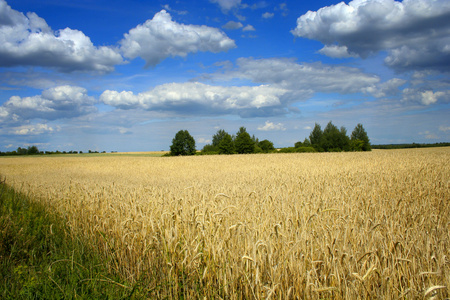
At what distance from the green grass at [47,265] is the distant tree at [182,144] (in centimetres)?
6447

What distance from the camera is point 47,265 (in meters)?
A: 4.01

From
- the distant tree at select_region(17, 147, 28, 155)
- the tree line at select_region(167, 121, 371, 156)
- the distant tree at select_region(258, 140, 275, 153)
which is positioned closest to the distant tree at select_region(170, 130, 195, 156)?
the tree line at select_region(167, 121, 371, 156)

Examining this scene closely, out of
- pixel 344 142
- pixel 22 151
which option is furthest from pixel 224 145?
pixel 22 151

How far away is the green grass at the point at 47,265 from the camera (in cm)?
320

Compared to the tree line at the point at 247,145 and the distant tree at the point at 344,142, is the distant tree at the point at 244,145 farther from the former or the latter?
the distant tree at the point at 344,142

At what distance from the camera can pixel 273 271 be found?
8.39ft

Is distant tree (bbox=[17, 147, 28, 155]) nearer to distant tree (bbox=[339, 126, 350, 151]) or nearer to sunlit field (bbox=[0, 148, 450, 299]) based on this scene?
sunlit field (bbox=[0, 148, 450, 299])

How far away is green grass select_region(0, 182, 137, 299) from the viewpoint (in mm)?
3203

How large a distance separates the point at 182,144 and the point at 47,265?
69.6 m

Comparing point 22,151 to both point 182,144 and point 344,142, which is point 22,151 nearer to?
point 182,144

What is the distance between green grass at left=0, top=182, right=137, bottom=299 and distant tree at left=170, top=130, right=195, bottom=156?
64.5 m

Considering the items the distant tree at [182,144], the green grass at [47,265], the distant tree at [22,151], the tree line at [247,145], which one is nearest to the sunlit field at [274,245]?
the green grass at [47,265]

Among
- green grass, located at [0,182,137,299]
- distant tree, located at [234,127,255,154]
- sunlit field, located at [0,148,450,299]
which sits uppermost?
distant tree, located at [234,127,255,154]

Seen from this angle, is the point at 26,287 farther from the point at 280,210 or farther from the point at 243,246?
the point at 280,210
